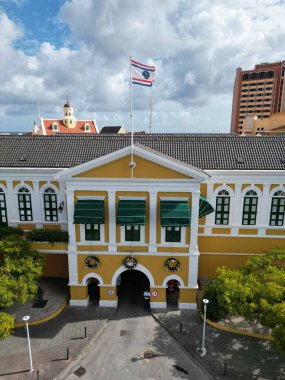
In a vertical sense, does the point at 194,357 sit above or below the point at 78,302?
below

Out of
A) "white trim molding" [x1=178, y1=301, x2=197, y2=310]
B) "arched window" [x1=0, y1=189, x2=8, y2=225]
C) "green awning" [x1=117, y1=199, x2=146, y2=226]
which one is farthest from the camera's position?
"arched window" [x1=0, y1=189, x2=8, y2=225]

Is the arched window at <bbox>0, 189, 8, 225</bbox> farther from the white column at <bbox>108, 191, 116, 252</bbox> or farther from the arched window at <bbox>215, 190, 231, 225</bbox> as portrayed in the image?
the arched window at <bbox>215, 190, 231, 225</bbox>

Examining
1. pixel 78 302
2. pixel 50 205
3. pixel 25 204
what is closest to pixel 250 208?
pixel 78 302

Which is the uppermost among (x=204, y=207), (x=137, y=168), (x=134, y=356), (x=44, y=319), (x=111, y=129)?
(x=111, y=129)

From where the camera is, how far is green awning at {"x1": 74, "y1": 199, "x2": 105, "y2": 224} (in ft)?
74.6

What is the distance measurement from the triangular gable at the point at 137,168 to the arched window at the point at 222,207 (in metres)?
4.48

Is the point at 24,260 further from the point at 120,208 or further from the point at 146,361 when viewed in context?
the point at 146,361

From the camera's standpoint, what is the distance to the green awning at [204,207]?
2411 cm

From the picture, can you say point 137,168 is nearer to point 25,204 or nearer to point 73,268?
point 73,268

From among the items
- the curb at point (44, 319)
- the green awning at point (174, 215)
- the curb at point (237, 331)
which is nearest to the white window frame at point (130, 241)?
the green awning at point (174, 215)

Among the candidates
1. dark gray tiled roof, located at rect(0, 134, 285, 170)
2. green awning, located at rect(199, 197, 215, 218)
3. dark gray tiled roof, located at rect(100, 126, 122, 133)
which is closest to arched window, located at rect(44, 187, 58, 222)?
dark gray tiled roof, located at rect(0, 134, 285, 170)

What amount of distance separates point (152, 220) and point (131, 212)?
211 cm

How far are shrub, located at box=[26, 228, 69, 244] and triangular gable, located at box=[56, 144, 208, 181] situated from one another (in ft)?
18.7

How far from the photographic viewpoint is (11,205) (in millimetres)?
27016
